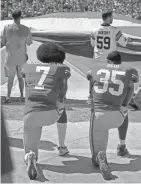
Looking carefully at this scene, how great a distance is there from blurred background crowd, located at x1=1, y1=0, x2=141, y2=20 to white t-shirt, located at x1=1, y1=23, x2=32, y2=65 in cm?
1410

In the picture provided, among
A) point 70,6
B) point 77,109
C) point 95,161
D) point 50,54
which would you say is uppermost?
point 50,54

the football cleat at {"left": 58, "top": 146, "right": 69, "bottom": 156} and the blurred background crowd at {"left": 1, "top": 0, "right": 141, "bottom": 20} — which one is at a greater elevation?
the football cleat at {"left": 58, "top": 146, "right": 69, "bottom": 156}

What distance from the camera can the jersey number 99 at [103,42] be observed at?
832 centimetres

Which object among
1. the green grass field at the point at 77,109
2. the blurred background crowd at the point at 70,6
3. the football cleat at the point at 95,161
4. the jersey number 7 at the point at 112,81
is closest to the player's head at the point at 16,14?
the green grass field at the point at 77,109

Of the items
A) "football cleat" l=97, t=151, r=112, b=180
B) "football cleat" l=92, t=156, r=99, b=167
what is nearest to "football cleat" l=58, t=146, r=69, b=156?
"football cleat" l=92, t=156, r=99, b=167

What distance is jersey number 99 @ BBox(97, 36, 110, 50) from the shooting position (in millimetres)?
8320

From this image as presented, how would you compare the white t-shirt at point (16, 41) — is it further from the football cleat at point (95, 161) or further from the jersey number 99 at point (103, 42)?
the football cleat at point (95, 161)

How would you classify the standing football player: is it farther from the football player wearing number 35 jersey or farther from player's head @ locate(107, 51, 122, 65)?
the football player wearing number 35 jersey

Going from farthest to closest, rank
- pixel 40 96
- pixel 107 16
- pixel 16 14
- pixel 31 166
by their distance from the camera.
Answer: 1. pixel 16 14
2. pixel 107 16
3. pixel 40 96
4. pixel 31 166

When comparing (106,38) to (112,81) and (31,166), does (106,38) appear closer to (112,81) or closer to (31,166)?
(112,81)

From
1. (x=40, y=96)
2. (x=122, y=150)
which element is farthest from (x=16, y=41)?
(x=40, y=96)

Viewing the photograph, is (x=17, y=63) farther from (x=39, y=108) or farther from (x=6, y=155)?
(x=6, y=155)

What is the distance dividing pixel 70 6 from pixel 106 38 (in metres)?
15.7

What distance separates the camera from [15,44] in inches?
359
